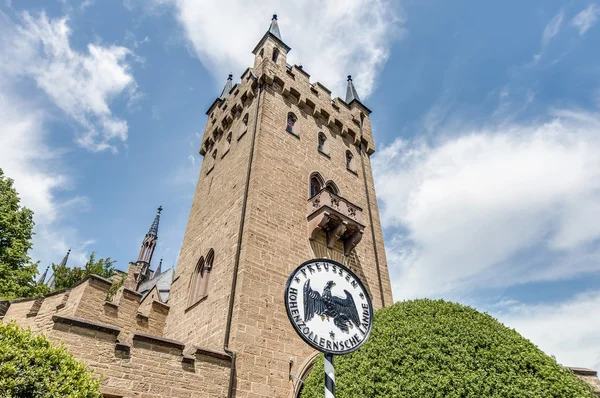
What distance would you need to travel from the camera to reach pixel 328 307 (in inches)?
177

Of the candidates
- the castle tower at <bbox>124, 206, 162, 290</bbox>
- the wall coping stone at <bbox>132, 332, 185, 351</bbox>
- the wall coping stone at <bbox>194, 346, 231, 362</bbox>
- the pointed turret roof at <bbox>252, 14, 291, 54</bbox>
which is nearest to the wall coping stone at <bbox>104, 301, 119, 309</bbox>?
the wall coping stone at <bbox>132, 332, 185, 351</bbox>

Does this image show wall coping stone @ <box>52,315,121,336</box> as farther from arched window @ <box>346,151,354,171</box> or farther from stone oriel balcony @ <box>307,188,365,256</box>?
arched window @ <box>346,151,354,171</box>

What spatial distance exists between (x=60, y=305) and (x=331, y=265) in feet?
31.6

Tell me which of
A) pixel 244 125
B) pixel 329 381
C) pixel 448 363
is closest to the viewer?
pixel 329 381

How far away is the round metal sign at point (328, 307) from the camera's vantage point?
4.27 m

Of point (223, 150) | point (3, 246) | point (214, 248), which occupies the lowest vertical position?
point (214, 248)

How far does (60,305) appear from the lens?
10.6 metres

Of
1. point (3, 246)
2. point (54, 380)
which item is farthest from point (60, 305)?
point (3, 246)

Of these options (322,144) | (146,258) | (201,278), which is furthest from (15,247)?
(146,258)

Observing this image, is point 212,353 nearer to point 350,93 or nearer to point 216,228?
point 216,228

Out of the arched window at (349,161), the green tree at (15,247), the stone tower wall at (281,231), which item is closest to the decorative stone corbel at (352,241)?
the stone tower wall at (281,231)

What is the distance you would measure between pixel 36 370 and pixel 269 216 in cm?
790

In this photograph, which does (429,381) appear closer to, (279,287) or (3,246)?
(279,287)

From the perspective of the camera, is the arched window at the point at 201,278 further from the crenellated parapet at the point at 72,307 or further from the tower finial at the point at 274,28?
the tower finial at the point at 274,28
